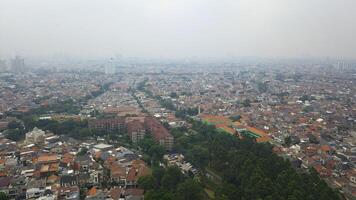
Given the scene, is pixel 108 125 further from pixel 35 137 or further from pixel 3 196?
pixel 3 196

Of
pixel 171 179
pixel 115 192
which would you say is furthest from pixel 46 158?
pixel 171 179

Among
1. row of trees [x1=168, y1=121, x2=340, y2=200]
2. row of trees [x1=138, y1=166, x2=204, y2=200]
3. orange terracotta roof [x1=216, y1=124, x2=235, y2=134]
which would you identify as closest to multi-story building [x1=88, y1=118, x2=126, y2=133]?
row of trees [x1=168, y1=121, x2=340, y2=200]

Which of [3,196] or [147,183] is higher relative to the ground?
[147,183]

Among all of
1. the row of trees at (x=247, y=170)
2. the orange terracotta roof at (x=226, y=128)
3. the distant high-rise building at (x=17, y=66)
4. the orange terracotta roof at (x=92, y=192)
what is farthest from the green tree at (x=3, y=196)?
the distant high-rise building at (x=17, y=66)

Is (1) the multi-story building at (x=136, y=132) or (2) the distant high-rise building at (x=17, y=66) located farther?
(2) the distant high-rise building at (x=17, y=66)

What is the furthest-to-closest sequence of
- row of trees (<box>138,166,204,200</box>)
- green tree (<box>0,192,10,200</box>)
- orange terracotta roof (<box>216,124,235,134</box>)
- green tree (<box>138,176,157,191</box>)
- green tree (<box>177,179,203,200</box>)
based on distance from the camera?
orange terracotta roof (<box>216,124,235,134</box>) < green tree (<box>138,176,157,191</box>) < green tree (<box>177,179,203,200</box>) < green tree (<box>0,192,10,200</box>) < row of trees (<box>138,166,204,200</box>)

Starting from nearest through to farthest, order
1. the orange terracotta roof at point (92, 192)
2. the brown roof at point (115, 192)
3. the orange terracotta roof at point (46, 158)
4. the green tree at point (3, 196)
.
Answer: the green tree at point (3, 196) → the brown roof at point (115, 192) → the orange terracotta roof at point (92, 192) → the orange terracotta roof at point (46, 158)

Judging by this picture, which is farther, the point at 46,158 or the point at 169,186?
the point at 46,158

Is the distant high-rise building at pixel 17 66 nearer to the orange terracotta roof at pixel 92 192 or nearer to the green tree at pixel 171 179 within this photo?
the orange terracotta roof at pixel 92 192

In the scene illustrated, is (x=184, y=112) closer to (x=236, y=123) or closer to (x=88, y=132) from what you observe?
(x=236, y=123)

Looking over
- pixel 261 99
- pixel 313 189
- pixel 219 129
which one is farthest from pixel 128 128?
pixel 261 99

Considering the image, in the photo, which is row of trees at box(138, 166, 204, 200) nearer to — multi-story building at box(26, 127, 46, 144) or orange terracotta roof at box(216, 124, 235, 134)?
orange terracotta roof at box(216, 124, 235, 134)
